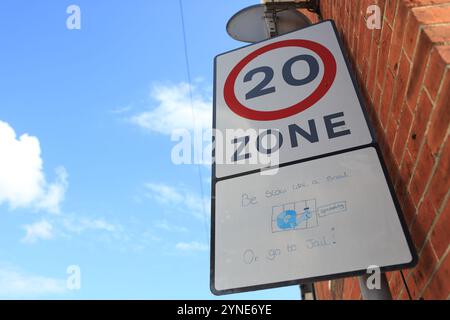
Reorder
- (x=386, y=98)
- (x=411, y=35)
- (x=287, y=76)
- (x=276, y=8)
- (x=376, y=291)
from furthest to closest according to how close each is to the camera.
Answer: (x=276, y=8) → (x=287, y=76) → (x=386, y=98) → (x=411, y=35) → (x=376, y=291)

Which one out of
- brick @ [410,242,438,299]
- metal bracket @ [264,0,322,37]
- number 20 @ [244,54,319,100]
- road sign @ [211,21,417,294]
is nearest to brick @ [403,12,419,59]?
road sign @ [211,21,417,294]

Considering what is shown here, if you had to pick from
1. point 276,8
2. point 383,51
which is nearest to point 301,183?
point 383,51

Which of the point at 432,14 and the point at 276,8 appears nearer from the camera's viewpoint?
the point at 432,14

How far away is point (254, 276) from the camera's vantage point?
97 cm

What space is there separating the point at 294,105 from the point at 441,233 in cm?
64

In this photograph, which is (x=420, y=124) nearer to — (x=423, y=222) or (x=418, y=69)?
(x=418, y=69)

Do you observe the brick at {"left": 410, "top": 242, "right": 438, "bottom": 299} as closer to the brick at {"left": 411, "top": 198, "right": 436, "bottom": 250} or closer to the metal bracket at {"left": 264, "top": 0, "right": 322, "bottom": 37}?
the brick at {"left": 411, "top": 198, "right": 436, "bottom": 250}

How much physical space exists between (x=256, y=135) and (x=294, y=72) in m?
0.34

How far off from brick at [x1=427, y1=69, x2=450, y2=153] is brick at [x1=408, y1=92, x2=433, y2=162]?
0.03 metres

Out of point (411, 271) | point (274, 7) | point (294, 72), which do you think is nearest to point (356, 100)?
point (294, 72)

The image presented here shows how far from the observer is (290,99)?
133 centimetres

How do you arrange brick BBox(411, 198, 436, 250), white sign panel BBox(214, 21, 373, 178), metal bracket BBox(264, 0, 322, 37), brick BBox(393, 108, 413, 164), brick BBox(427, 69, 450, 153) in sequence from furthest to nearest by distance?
metal bracket BBox(264, 0, 322, 37)
white sign panel BBox(214, 21, 373, 178)
brick BBox(393, 108, 413, 164)
brick BBox(411, 198, 436, 250)
brick BBox(427, 69, 450, 153)

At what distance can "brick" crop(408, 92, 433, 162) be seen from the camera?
0.92 metres
